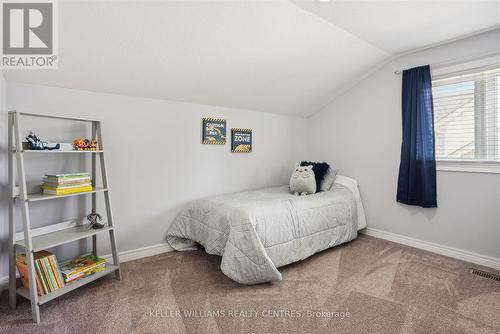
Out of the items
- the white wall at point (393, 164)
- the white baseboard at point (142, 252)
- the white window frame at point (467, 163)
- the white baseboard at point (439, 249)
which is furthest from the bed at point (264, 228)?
the white window frame at point (467, 163)

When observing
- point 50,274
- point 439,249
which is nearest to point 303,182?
point 439,249

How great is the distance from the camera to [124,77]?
2.33 metres

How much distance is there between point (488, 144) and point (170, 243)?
3.24m

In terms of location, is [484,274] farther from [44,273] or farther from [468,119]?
[44,273]

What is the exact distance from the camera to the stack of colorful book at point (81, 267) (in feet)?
6.51

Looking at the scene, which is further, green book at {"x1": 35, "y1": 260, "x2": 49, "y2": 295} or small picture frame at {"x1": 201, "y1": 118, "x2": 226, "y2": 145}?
small picture frame at {"x1": 201, "y1": 118, "x2": 226, "y2": 145}

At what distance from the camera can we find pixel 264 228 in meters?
2.25

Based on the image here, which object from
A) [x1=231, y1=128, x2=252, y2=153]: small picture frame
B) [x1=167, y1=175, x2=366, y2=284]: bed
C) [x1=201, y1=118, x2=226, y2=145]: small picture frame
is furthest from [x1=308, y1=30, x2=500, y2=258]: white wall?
[x1=201, y1=118, x2=226, y2=145]: small picture frame

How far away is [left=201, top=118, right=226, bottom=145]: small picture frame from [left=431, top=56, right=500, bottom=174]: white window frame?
2333mm

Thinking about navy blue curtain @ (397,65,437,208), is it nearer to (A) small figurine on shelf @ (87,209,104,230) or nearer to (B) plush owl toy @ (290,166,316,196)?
(B) plush owl toy @ (290,166,316,196)

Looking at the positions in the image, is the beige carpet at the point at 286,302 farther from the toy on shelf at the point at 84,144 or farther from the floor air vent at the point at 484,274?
the toy on shelf at the point at 84,144

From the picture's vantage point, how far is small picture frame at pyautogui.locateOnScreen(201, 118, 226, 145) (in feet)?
10.0

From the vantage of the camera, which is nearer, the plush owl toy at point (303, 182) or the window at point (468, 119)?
the window at point (468, 119)

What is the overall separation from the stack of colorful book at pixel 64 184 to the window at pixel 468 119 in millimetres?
3344
